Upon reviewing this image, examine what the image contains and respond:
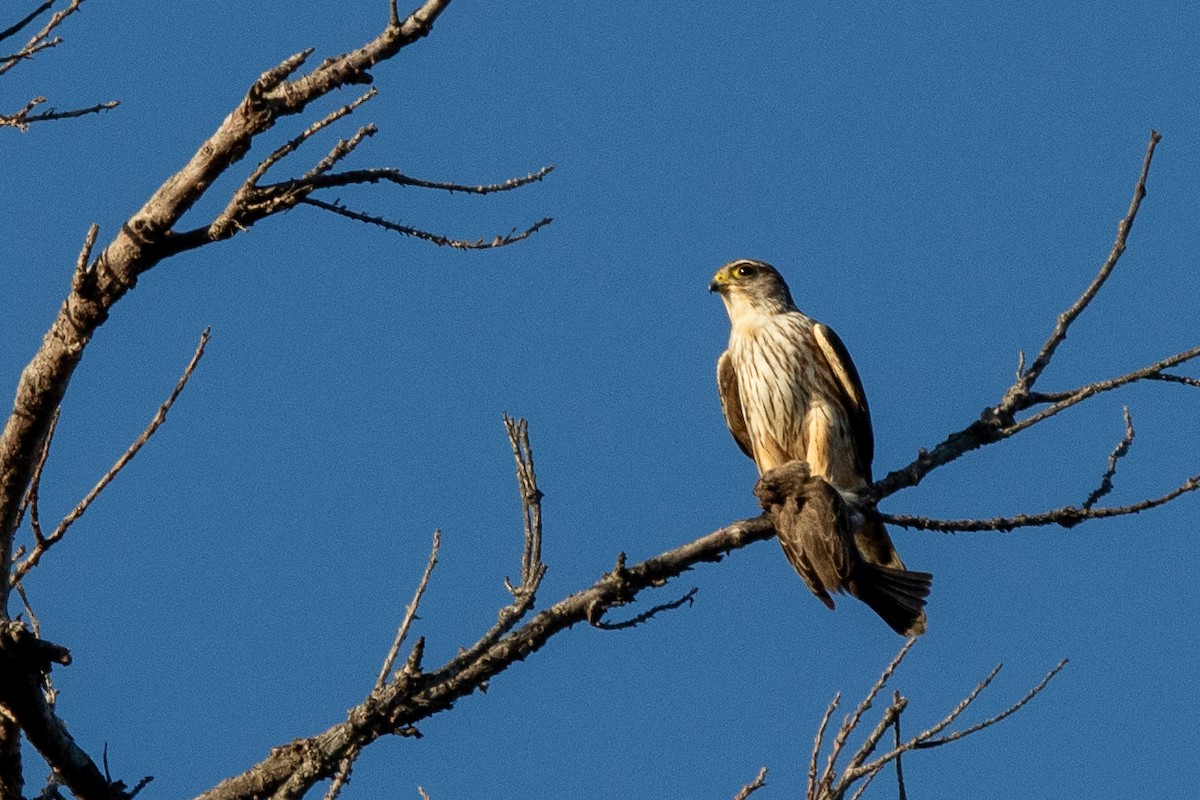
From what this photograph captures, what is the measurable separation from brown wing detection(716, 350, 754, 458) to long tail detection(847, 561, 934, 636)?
2.56 meters

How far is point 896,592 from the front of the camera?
4.60m

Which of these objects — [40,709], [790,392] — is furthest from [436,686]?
[790,392]

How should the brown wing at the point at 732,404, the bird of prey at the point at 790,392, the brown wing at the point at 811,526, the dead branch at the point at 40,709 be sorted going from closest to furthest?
1. the dead branch at the point at 40,709
2. the brown wing at the point at 811,526
3. the bird of prey at the point at 790,392
4. the brown wing at the point at 732,404

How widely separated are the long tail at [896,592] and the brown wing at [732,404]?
256 centimetres

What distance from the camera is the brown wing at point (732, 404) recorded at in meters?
7.18

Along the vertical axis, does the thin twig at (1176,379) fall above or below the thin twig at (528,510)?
above

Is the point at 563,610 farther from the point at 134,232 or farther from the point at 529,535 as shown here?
the point at 134,232

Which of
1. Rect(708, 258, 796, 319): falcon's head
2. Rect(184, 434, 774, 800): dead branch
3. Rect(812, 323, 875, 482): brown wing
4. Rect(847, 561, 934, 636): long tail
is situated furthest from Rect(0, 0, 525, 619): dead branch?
Rect(708, 258, 796, 319): falcon's head

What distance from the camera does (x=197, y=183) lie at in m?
3.32

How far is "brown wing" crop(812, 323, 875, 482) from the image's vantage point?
666 cm

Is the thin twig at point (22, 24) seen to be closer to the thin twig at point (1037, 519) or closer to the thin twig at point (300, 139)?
the thin twig at point (300, 139)

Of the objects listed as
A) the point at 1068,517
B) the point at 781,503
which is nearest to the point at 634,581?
the point at 781,503

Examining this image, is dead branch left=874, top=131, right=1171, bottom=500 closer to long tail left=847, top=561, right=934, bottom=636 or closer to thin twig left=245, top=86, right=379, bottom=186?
long tail left=847, top=561, right=934, bottom=636

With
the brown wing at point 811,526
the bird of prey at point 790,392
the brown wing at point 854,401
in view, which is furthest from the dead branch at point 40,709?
the brown wing at point 854,401
